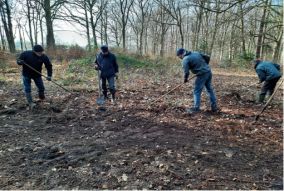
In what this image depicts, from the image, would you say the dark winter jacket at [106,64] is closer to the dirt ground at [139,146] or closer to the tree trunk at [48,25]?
the dirt ground at [139,146]

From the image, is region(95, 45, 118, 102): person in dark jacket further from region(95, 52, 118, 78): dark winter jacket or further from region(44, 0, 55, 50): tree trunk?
region(44, 0, 55, 50): tree trunk

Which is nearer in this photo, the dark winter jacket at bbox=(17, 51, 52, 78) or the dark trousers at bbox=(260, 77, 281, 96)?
the dark winter jacket at bbox=(17, 51, 52, 78)

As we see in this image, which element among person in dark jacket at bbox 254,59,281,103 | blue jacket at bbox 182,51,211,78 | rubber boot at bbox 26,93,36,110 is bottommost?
rubber boot at bbox 26,93,36,110

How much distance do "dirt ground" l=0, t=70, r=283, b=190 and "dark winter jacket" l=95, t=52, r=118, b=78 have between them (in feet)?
3.14

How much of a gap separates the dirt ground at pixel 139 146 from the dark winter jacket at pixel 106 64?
37.7 inches

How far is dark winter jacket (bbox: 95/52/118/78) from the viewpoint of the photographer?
25.6 ft

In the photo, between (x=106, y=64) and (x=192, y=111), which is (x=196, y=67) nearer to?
(x=192, y=111)

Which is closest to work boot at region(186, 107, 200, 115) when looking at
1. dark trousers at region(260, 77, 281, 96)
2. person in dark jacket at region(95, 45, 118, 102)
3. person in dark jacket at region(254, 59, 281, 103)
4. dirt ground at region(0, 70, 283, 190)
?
dirt ground at region(0, 70, 283, 190)

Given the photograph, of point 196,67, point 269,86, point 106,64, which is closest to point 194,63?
point 196,67

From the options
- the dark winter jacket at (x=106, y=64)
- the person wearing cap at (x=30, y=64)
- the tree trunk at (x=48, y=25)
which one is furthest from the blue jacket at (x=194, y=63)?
the tree trunk at (x=48, y=25)

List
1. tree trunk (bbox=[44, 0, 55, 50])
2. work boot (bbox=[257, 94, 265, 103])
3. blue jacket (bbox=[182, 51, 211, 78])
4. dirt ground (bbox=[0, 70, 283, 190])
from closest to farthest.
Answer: dirt ground (bbox=[0, 70, 283, 190])
blue jacket (bbox=[182, 51, 211, 78])
work boot (bbox=[257, 94, 265, 103])
tree trunk (bbox=[44, 0, 55, 50])

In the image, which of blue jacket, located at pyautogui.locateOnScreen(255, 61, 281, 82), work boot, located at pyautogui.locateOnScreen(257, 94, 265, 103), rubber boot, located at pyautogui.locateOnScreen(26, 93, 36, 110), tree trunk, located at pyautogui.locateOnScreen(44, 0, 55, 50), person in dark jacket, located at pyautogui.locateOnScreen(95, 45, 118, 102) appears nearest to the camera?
blue jacket, located at pyautogui.locateOnScreen(255, 61, 281, 82)

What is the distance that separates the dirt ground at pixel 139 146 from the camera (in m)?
3.63

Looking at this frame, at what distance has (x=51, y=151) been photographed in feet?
15.1
